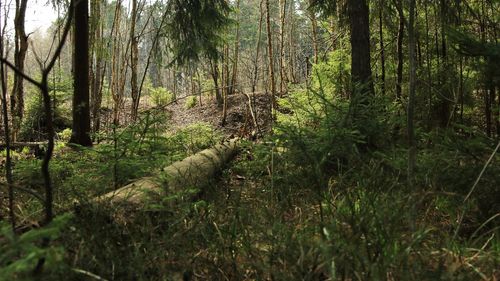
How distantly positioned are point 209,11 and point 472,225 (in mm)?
6923

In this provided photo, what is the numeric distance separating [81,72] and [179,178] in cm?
554

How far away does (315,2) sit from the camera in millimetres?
7348

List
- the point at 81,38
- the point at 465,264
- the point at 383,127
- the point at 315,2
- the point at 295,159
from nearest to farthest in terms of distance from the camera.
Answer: the point at 465,264, the point at 295,159, the point at 383,127, the point at 315,2, the point at 81,38

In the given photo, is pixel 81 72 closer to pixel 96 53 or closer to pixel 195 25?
pixel 96 53

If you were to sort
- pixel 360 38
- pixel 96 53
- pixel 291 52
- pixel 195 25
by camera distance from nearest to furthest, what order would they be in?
1. pixel 360 38
2. pixel 195 25
3. pixel 96 53
4. pixel 291 52

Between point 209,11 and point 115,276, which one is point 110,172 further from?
point 209,11

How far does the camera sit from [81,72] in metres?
8.12

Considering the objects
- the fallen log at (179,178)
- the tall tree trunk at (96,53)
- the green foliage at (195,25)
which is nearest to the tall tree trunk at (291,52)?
the tall tree trunk at (96,53)

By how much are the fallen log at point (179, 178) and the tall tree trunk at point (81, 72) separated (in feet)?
10.3

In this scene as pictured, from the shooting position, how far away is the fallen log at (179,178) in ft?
9.40

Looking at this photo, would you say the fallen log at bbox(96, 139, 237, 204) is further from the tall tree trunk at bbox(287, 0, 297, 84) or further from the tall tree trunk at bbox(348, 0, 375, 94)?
the tall tree trunk at bbox(287, 0, 297, 84)

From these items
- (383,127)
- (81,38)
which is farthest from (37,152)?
(383,127)

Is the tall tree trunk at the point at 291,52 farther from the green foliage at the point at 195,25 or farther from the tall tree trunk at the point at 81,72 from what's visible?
the tall tree trunk at the point at 81,72

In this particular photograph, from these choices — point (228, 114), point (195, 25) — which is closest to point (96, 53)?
point (195, 25)
